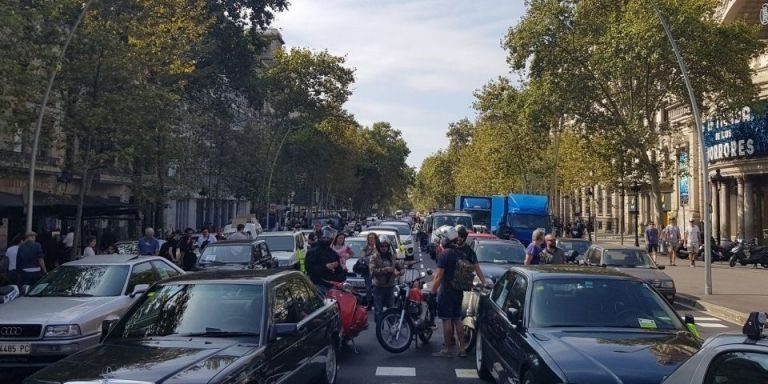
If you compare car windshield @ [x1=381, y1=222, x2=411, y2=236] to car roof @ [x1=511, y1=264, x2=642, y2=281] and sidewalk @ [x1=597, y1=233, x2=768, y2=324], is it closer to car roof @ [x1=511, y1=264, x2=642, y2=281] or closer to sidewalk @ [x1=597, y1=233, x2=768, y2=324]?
sidewalk @ [x1=597, y1=233, x2=768, y2=324]

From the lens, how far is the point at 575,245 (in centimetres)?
2462

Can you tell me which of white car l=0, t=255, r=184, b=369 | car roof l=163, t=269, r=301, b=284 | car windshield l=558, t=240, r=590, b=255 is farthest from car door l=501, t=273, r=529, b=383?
car windshield l=558, t=240, r=590, b=255

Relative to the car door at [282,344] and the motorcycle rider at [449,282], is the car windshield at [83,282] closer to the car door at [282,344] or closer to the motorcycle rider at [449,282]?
the car door at [282,344]

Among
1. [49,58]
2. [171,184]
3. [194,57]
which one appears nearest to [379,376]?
[49,58]

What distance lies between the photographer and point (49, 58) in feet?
52.5

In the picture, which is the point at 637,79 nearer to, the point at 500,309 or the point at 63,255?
the point at 63,255

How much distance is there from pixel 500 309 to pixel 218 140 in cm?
3152

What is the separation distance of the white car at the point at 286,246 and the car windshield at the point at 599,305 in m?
14.2

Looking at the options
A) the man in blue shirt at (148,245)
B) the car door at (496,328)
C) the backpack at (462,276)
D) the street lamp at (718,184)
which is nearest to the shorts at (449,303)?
the backpack at (462,276)

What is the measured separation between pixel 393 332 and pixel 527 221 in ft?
85.6

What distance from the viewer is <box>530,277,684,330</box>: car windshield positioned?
707 centimetres

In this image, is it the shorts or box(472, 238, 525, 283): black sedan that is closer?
the shorts

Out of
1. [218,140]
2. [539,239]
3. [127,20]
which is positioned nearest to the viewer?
[539,239]

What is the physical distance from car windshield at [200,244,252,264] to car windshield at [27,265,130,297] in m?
6.43
